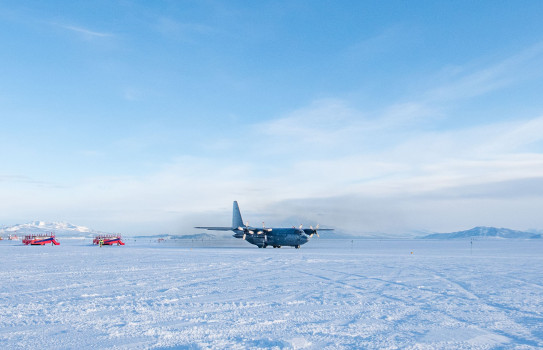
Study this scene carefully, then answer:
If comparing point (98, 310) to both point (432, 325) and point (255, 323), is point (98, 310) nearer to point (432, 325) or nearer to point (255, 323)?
point (255, 323)

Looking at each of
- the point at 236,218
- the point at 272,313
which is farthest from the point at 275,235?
the point at 272,313

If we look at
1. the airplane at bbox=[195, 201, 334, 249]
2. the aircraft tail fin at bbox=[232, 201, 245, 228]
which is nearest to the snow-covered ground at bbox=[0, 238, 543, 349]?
the airplane at bbox=[195, 201, 334, 249]

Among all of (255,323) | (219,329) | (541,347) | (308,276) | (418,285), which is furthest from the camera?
(308,276)

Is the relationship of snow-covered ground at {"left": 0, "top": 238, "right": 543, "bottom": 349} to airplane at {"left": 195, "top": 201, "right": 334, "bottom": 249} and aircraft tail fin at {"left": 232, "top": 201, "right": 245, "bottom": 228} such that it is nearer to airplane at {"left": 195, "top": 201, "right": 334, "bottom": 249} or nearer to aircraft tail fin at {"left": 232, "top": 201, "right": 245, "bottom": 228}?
airplane at {"left": 195, "top": 201, "right": 334, "bottom": 249}

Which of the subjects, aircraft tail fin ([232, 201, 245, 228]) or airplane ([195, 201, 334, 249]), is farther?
aircraft tail fin ([232, 201, 245, 228])

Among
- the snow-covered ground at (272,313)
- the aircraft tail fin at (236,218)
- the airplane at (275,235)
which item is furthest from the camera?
the aircraft tail fin at (236,218)

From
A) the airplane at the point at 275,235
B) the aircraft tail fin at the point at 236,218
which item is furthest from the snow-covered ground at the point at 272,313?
the aircraft tail fin at the point at 236,218

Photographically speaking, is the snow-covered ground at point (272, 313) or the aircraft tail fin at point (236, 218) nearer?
the snow-covered ground at point (272, 313)

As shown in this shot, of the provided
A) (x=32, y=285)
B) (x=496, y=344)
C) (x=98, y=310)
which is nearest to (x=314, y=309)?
(x=496, y=344)

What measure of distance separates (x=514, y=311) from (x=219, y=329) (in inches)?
315

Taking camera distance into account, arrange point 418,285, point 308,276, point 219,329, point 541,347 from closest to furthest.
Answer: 1. point 541,347
2. point 219,329
3. point 418,285
4. point 308,276

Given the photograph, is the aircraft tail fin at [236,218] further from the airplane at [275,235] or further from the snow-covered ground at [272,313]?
the snow-covered ground at [272,313]

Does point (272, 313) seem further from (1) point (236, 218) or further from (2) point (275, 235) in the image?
(1) point (236, 218)

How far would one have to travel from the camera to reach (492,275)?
1892cm
